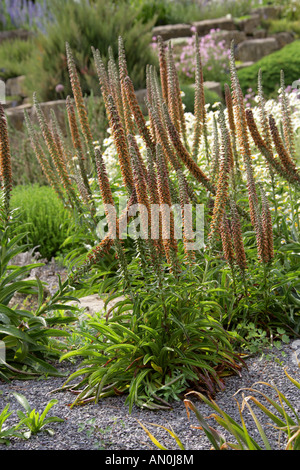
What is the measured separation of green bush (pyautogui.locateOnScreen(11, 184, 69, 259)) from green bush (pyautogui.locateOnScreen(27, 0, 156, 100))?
5.41 m

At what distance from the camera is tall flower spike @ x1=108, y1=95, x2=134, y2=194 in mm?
2822

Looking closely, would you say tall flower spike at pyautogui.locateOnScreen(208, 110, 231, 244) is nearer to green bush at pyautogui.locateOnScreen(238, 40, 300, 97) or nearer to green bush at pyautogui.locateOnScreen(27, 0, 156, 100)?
green bush at pyautogui.locateOnScreen(27, 0, 156, 100)

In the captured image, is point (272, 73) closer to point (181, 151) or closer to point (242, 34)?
point (242, 34)

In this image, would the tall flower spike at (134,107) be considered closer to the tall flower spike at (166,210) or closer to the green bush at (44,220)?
the tall flower spike at (166,210)

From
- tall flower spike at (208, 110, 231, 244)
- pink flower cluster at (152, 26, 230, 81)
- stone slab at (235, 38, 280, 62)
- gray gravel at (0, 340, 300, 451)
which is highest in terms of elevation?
stone slab at (235, 38, 280, 62)

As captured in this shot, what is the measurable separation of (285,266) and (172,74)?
5.35ft

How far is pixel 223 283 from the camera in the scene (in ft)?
11.4

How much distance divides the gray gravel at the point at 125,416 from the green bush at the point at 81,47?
8759mm

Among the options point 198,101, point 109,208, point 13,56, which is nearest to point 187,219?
point 109,208

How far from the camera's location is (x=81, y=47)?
11367 mm

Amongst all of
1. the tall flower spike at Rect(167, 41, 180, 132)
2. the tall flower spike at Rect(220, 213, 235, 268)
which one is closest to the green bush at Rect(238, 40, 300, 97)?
the tall flower spike at Rect(167, 41, 180, 132)

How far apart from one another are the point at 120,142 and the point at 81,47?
9.18 m

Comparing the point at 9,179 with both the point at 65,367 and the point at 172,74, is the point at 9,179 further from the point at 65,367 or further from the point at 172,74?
the point at 172,74
